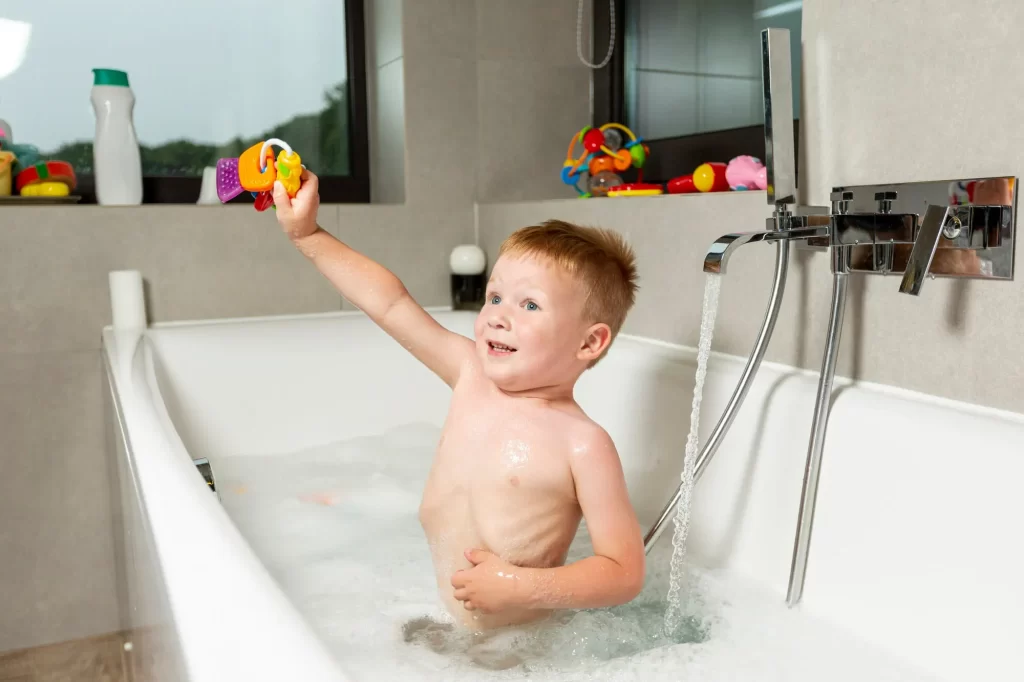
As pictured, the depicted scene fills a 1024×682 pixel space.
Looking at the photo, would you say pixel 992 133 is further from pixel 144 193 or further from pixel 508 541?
pixel 144 193

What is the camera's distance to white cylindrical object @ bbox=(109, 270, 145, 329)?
1782 millimetres

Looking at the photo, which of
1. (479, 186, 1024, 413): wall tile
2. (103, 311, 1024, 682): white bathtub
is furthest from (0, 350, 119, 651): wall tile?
(479, 186, 1024, 413): wall tile

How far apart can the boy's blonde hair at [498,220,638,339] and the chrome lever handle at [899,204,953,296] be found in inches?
12.6

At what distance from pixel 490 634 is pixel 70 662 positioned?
117 centimetres

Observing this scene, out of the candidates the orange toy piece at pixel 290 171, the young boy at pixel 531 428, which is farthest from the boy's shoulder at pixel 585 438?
the orange toy piece at pixel 290 171

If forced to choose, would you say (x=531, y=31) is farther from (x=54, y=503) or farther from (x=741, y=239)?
(x=54, y=503)

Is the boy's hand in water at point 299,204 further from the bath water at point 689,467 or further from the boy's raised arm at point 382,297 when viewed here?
the bath water at point 689,467

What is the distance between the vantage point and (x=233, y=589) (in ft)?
1.85

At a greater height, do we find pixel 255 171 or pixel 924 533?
pixel 255 171

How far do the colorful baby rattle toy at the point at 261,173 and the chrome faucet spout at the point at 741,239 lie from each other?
0.49 m

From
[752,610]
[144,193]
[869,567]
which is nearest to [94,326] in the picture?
[144,193]

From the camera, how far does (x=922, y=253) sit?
954 millimetres

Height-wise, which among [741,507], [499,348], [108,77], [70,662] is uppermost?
[108,77]

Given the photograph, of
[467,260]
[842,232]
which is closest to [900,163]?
[842,232]
